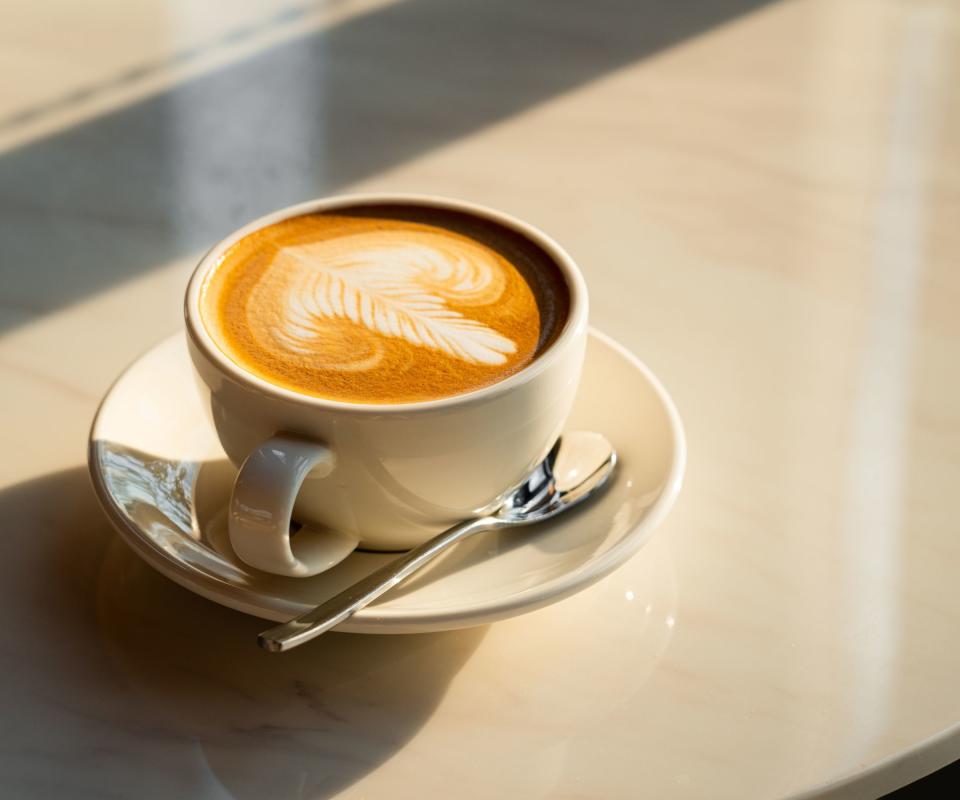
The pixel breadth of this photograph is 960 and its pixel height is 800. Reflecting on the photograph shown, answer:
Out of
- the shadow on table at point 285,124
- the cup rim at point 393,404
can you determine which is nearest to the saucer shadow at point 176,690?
the cup rim at point 393,404

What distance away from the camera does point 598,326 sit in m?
0.82

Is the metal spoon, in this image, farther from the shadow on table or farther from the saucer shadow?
the shadow on table

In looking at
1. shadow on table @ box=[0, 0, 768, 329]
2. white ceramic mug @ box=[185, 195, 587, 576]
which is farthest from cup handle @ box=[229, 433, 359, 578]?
shadow on table @ box=[0, 0, 768, 329]

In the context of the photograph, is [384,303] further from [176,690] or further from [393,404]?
[176,690]

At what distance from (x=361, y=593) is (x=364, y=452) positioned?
7cm

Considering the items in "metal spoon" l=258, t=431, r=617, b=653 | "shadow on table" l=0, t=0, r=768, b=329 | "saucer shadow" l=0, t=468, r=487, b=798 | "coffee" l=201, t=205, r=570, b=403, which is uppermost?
"coffee" l=201, t=205, r=570, b=403

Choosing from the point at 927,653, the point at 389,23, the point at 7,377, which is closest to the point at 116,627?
the point at 7,377

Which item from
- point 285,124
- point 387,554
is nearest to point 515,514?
point 387,554

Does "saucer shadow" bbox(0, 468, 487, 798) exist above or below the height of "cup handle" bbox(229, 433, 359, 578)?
below

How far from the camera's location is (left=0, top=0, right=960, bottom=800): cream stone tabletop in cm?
51

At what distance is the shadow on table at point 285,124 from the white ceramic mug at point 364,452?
0.33 metres

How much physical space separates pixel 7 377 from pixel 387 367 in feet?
1.01

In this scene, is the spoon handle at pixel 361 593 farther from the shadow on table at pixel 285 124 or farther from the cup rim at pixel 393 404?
the shadow on table at pixel 285 124

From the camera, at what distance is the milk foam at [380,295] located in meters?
0.59
